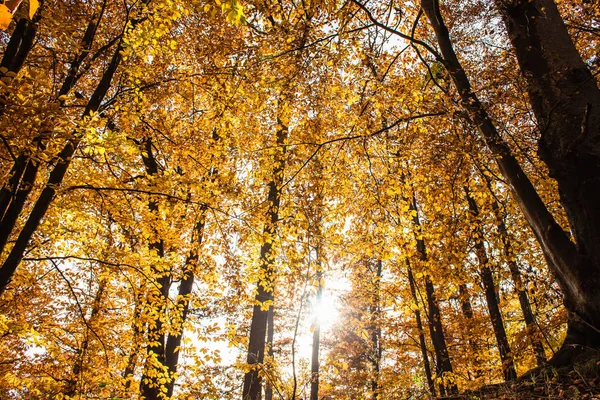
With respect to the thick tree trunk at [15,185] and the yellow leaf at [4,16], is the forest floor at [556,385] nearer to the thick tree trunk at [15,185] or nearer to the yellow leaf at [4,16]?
the yellow leaf at [4,16]

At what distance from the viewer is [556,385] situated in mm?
3027

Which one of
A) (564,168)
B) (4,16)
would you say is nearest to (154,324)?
(4,16)

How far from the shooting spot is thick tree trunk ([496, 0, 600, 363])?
3291 millimetres

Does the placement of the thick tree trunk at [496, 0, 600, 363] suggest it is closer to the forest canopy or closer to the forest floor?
the forest canopy

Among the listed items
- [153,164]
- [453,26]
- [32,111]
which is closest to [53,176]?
[32,111]

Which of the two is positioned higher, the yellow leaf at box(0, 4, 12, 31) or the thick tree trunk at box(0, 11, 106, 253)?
the thick tree trunk at box(0, 11, 106, 253)

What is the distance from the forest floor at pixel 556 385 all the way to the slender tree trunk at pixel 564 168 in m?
0.19

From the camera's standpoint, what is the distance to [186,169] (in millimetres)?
8562

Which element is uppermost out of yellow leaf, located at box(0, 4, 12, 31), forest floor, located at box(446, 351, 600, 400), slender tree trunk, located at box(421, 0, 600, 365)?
slender tree trunk, located at box(421, 0, 600, 365)

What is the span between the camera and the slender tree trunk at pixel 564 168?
3301mm

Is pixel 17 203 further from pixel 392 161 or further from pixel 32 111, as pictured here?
pixel 392 161

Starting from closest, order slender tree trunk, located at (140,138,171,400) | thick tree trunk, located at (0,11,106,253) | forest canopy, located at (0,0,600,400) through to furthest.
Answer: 1. forest canopy, located at (0,0,600,400)
2. thick tree trunk, located at (0,11,106,253)
3. slender tree trunk, located at (140,138,171,400)

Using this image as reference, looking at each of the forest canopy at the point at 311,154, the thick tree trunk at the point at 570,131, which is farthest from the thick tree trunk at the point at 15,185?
the thick tree trunk at the point at 570,131

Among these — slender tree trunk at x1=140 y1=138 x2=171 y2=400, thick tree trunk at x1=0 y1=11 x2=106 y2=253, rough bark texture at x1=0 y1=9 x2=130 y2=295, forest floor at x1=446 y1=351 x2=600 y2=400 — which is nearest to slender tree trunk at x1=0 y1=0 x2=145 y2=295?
rough bark texture at x1=0 y1=9 x2=130 y2=295
